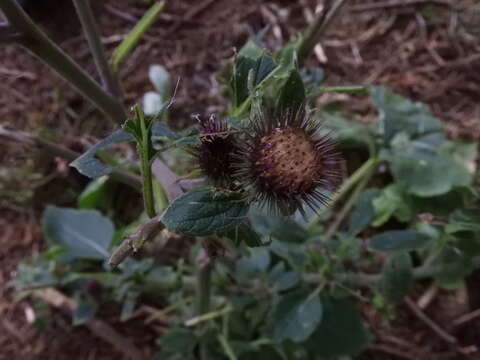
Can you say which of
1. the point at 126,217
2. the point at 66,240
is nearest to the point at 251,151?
the point at 66,240

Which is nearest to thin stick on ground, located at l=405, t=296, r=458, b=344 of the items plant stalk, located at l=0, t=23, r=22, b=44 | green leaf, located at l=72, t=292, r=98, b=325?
green leaf, located at l=72, t=292, r=98, b=325

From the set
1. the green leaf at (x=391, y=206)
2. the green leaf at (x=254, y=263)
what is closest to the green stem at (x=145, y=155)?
the green leaf at (x=254, y=263)

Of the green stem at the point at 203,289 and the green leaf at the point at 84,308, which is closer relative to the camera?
the green stem at the point at 203,289

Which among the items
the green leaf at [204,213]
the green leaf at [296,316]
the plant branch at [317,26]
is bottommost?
the green leaf at [296,316]

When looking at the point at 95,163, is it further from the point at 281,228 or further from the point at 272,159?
the point at 281,228

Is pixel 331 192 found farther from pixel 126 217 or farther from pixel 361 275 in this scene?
pixel 126 217

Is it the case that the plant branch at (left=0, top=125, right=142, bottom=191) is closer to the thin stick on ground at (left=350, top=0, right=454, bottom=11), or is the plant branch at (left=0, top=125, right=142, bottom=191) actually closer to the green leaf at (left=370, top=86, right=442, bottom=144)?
the green leaf at (left=370, top=86, right=442, bottom=144)

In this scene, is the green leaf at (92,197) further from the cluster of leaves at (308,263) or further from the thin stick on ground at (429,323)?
the thin stick on ground at (429,323)
